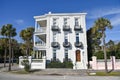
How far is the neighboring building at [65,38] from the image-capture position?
38.8m

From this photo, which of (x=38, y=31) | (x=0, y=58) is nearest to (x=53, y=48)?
(x=38, y=31)

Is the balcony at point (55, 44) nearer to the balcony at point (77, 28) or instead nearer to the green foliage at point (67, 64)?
the green foliage at point (67, 64)

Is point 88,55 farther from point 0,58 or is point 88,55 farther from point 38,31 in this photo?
point 0,58

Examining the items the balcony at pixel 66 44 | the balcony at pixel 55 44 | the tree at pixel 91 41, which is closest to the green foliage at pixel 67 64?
the balcony at pixel 66 44

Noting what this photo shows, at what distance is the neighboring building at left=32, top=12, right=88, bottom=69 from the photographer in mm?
38750

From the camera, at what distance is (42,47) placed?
39.7 m

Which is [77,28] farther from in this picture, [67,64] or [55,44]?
[67,64]

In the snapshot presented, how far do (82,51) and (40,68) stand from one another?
343 inches

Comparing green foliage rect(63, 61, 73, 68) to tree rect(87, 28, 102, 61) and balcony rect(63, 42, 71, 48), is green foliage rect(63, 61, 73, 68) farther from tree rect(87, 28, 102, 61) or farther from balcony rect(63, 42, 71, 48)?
tree rect(87, 28, 102, 61)

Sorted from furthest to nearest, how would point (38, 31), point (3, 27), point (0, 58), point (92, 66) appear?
point (0, 58)
point (38, 31)
point (3, 27)
point (92, 66)

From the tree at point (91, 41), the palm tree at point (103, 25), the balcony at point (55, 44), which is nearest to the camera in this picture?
the palm tree at point (103, 25)

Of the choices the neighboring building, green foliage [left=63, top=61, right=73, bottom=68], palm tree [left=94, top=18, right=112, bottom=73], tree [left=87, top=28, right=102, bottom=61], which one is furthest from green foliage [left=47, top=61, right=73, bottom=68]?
palm tree [left=94, top=18, right=112, bottom=73]

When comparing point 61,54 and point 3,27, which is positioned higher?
point 3,27

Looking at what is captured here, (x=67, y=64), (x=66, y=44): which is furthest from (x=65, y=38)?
(x=67, y=64)
